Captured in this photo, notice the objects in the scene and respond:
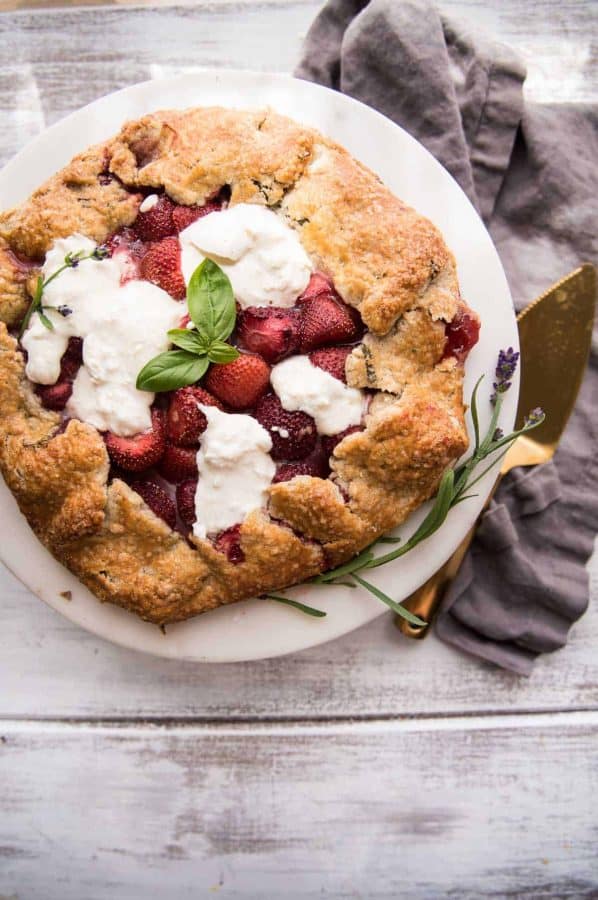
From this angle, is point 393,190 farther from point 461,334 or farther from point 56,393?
point 56,393

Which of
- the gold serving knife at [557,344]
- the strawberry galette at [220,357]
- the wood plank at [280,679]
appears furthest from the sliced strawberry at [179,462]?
the gold serving knife at [557,344]

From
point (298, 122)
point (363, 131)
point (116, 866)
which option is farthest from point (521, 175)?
point (116, 866)

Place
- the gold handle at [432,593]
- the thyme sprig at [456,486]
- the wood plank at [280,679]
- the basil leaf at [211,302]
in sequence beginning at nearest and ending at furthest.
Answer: the basil leaf at [211,302] < the thyme sprig at [456,486] < the gold handle at [432,593] < the wood plank at [280,679]

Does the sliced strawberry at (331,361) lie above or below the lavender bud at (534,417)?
above

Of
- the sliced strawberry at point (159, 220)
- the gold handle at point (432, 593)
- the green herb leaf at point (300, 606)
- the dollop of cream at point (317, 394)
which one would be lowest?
the gold handle at point (432, 593)

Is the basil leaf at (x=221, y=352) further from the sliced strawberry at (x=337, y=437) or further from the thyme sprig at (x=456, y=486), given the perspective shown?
the thyme sprig at (x=456, y=486)

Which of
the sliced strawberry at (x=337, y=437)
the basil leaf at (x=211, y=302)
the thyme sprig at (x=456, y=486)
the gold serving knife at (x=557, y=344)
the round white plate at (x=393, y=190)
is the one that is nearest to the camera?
the basil leaf at (x=211, y=302)

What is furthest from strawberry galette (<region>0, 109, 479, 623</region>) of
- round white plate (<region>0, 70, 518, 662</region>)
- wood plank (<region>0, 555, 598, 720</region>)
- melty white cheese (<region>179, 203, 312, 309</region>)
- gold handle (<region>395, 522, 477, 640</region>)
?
wood plank (<region>0, 555, 598, 720</region>)
